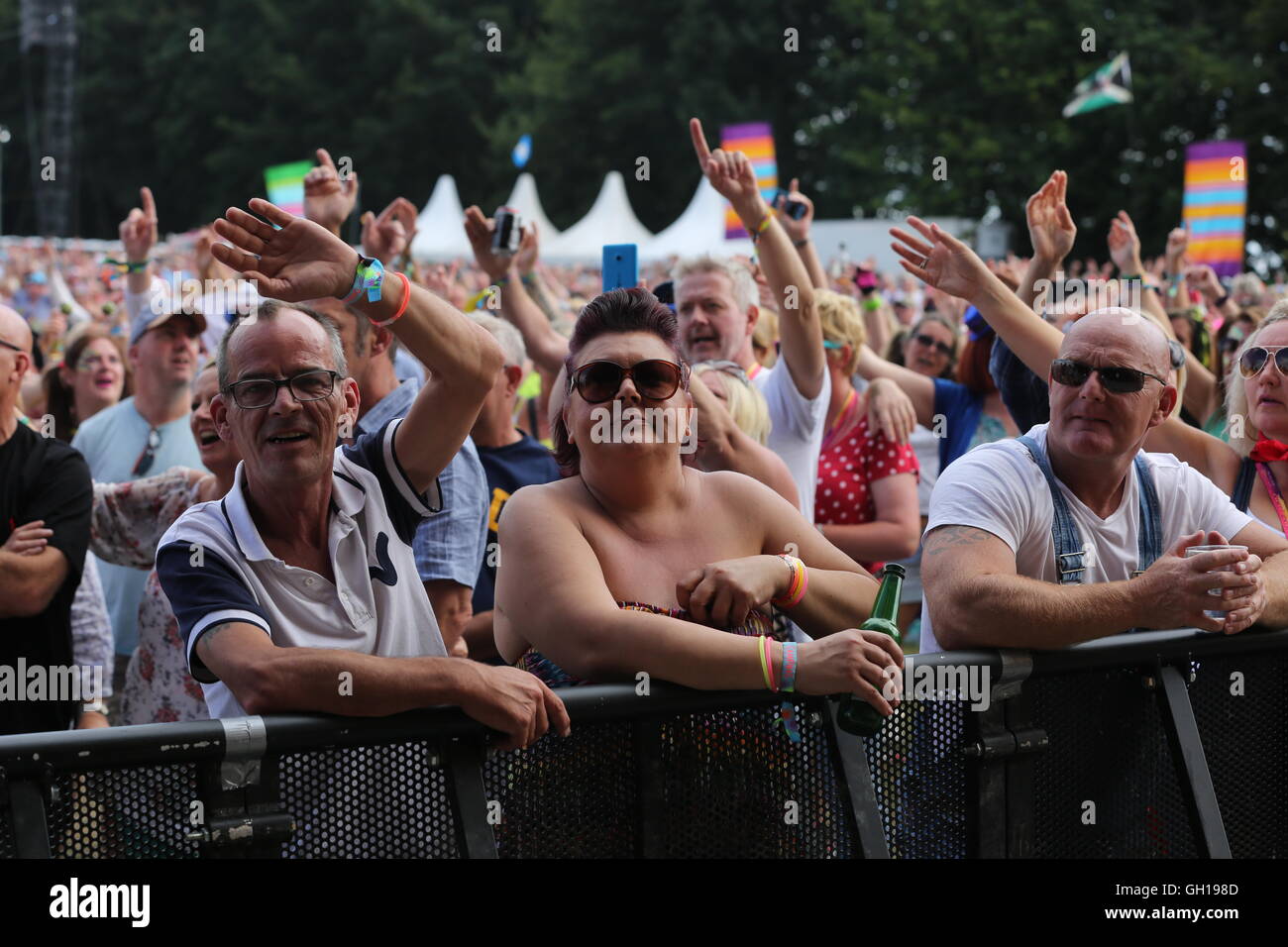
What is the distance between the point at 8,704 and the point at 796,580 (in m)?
2.08

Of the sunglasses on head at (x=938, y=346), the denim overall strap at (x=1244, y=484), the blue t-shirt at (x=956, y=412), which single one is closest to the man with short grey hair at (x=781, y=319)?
the blue t-shirt at (x=956, y=412)

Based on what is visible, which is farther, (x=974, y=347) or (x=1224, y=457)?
(x=974, y=347)

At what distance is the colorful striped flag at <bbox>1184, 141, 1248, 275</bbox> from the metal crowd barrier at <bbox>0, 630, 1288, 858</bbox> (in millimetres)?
7442

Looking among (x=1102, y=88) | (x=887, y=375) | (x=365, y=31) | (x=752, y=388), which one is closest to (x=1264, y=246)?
(x=1102, y=88)

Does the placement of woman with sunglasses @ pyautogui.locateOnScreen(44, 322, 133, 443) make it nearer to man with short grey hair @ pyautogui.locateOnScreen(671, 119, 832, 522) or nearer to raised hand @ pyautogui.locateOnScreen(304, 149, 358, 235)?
raised hand @ pyautogui.locateOnScreen(304, 149, 358, 235)

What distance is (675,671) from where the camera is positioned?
245 cm

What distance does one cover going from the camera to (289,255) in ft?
9.11

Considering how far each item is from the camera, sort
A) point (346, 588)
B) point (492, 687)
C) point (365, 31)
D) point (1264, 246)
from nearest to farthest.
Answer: point (492, 687)
point (346, 588)
point (1264, 246)
point (365, 31)

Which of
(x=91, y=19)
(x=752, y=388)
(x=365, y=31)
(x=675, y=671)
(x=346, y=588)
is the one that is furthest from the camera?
(x=91, y=19)

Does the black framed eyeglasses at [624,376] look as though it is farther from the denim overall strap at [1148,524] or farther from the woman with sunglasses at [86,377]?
the woman with sunglasses at [86,377]

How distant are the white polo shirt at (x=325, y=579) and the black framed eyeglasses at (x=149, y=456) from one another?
7.66 ft

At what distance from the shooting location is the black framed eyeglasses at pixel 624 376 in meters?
2.80
